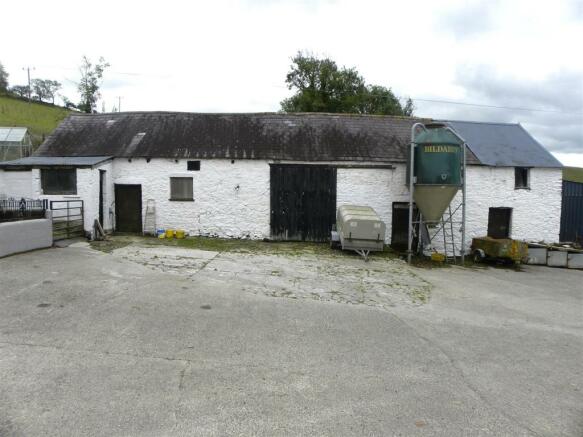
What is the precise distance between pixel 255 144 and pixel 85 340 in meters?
12.0

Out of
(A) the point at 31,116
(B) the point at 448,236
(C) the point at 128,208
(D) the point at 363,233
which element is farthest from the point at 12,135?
(B) the point at 448,236

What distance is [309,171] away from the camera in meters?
15.6

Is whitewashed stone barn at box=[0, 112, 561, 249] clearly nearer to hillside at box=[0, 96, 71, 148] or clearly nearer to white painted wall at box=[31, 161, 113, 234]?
white painted wall at box=[31, 161, 113, 234]

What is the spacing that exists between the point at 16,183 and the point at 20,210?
499 centimetres

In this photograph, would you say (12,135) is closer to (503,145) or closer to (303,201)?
(303,201)

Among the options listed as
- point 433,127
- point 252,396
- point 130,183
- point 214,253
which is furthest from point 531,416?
point 130,183

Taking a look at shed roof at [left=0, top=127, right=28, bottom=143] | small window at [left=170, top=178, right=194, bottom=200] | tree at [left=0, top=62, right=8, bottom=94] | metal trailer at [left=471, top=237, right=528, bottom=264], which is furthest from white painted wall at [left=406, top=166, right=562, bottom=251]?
tree at [left=0, top=62, right=8, bottom=94]

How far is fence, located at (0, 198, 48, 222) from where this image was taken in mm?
11102

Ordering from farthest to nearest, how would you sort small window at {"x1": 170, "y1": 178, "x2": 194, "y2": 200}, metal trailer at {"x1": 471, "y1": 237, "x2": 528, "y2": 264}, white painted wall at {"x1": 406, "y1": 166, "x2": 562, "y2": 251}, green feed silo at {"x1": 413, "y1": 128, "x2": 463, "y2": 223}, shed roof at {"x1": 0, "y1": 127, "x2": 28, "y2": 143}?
shed roof at {"x1": 0, "y1": 127, "x2": 28, "y2": 143}
small window at {"x1": 170, "y1": 178, "x2": 194, "y2": 200}
white painted wall at {"x1": 406, "y1": 166, "x2": 562, "y2": 251}
metal trailer at {"x1": 471, "y1": 237, "x2": 528, "y2": 264}
green feed silo at {"x1": 413, "y1": 128, "x2": 463, "y2": 223}

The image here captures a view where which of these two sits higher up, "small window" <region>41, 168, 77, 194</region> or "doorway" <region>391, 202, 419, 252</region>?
"small window" <region>41, 168, 77, 194</region>

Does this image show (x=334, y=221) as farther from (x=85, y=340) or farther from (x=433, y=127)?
(x=85, y=340)

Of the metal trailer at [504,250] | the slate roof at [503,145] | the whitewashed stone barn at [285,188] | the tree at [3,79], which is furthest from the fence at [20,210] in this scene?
the tree at [3,79]

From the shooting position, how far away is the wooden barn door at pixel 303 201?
15.7 m

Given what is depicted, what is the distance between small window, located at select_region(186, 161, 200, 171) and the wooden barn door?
10.4 ft
